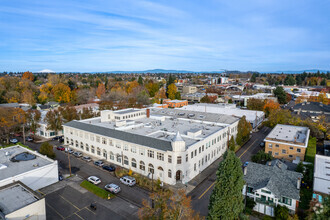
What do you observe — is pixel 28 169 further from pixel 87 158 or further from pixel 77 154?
pixel 77 154

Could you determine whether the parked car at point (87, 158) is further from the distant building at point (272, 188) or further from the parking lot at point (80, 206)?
the distant building at point (272, 188)

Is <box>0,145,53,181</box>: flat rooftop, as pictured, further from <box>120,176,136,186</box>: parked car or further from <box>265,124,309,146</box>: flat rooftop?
<box>265,124,309,146</box>: flat rooftop

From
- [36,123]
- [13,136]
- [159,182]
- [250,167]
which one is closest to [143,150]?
[159,182]

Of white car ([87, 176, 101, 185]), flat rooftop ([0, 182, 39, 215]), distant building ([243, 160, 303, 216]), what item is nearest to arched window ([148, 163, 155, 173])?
white car ([87, 176, 101, 185])

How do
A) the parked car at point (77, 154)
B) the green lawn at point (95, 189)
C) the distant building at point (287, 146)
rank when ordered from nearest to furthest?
the green lawn at point (95, 189) < the distant building at point (287, 146) < the parked car at point (77, 154)

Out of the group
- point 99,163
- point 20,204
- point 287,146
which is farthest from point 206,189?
point 20,204

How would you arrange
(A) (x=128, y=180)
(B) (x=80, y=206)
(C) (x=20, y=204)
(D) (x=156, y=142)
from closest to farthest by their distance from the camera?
1. (C) (x=20, y=204)
2. (B) (x=80, y=206)
3. (A) (x=128, y=180)
4. (D) (x=156, y=142)

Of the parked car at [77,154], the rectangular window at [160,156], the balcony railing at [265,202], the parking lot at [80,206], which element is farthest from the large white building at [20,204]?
the balcony railing at [265,202]
